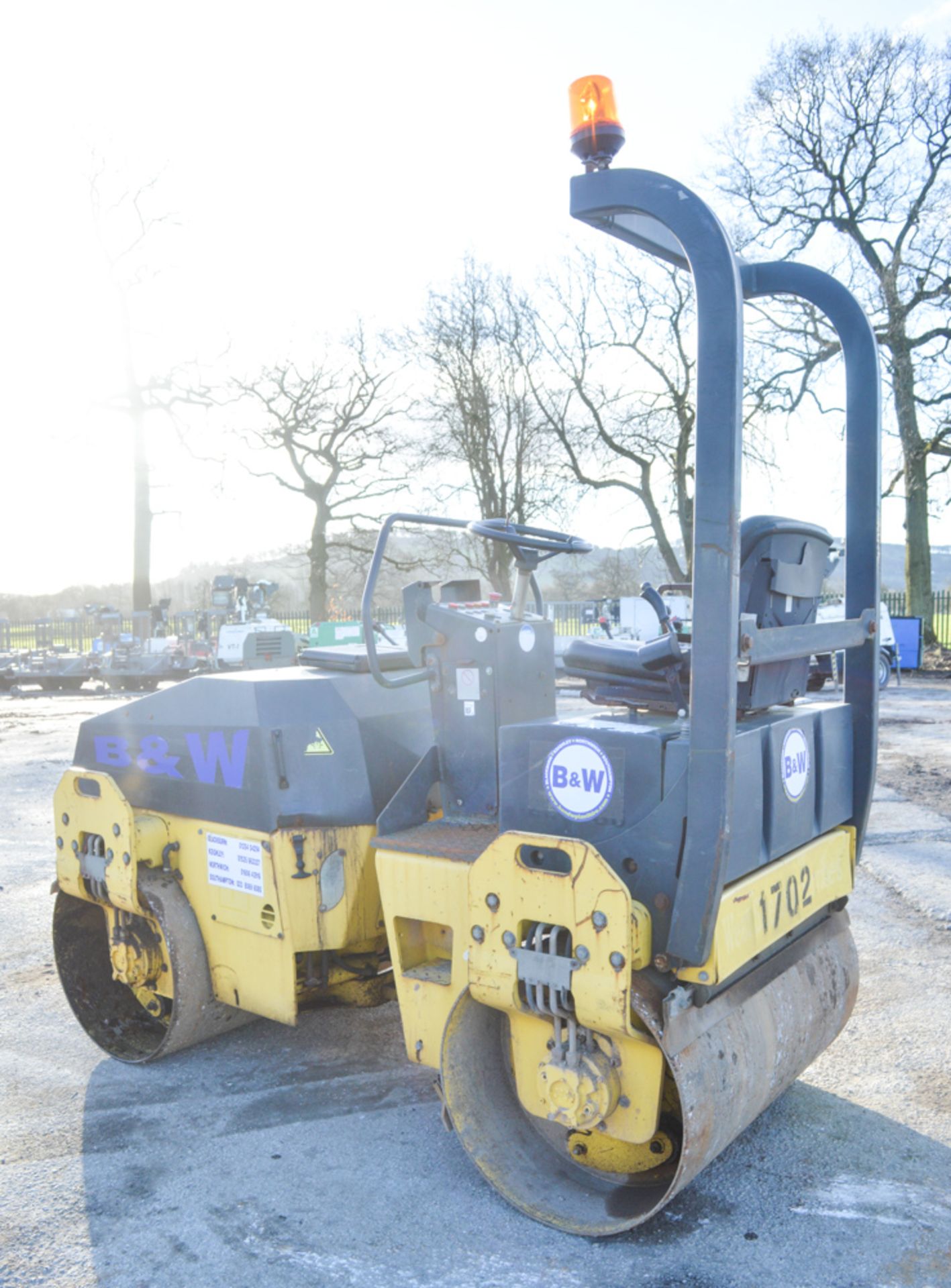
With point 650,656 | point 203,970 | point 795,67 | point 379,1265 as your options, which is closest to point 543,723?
point 650,656

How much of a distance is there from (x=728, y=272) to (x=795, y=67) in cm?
2219

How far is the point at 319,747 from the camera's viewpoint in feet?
11.6

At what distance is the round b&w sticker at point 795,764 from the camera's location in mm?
2865

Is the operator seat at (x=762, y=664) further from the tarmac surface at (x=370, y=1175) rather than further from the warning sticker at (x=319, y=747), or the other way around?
the tarmac surface at (x=370, y=1175)

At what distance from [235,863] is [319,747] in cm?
49

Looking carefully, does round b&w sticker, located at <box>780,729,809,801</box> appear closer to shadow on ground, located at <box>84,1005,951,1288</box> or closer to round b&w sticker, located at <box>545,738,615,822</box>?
round b&w sticker, located at <box>545,738,615,822</box>

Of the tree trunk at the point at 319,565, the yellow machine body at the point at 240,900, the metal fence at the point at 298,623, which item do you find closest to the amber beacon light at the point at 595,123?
the yellow machine body at the point at 240,900

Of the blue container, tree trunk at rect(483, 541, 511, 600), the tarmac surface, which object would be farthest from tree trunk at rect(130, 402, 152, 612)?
the tarmac surface

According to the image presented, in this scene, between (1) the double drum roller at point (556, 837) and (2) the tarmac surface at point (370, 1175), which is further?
(2) the tarmac surface at point (370, 1175)

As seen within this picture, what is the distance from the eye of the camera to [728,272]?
7.69 ft

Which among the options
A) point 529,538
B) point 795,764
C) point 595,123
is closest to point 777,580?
point 795,764

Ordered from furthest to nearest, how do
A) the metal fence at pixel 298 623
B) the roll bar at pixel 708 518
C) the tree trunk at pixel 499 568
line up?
the tree trunk at pixel 499 568 → the metal fence at pixel 298 623 → the roll bar at pixel 708 518

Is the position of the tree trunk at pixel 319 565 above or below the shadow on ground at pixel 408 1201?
above

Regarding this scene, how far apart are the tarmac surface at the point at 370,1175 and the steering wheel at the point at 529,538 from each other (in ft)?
6.11
